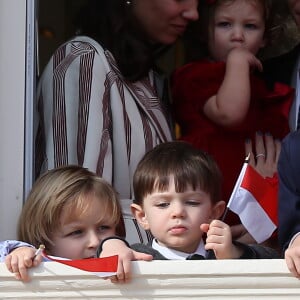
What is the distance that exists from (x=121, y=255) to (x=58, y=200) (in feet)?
1.31

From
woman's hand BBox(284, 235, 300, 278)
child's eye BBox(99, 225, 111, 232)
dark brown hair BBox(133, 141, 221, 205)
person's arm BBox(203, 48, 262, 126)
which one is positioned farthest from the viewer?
person's arm BBox(203, 48, 262, 126)

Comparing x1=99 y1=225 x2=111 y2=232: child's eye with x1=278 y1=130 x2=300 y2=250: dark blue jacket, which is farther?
x1=99 y1=225 x2=111 y2=232: child's eye

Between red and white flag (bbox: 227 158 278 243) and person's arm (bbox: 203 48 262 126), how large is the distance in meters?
0.39

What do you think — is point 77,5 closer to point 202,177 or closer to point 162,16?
point 162,16

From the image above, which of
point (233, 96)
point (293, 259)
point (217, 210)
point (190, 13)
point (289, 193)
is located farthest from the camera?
point (190, 13)

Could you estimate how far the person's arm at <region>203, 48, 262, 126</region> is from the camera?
11.8ft

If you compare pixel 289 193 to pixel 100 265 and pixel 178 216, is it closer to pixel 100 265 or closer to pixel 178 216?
pixel 178 216

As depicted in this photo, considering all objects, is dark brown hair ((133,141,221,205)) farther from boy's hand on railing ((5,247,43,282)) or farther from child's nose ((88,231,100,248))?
boy's hand on railing ((5,247,43,282))

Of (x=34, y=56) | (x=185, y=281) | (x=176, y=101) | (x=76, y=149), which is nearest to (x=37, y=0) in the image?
(x=34, y=56)

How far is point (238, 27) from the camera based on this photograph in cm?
383

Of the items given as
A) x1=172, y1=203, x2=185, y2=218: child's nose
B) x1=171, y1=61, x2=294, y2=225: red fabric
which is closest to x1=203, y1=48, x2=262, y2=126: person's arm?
x1=171, y1=61, x2=294, y2=225: red fabric

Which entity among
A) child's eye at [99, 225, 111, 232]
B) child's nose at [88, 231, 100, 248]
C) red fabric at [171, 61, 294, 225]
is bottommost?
child's nose at [88, 231, 100, 248]

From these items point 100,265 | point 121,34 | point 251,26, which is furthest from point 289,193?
point 251,26

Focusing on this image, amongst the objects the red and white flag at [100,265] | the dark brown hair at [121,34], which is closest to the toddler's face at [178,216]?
the red and white flag at [100,265]
